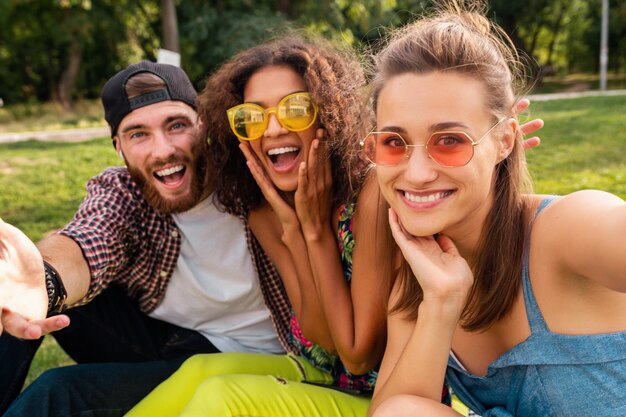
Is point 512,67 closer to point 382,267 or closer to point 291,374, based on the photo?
point 382,267

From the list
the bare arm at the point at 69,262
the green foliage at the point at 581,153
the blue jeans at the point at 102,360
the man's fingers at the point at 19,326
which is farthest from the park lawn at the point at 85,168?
the man's fingers at the point at 19,326

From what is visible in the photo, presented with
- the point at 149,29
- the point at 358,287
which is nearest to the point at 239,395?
the point at 358,287

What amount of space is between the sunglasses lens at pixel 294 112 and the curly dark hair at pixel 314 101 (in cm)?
6

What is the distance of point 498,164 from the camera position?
7.39 feet

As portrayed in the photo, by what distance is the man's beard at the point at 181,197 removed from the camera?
3162mm

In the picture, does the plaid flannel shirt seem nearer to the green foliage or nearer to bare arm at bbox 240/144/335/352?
bare arm at bbox 240/144/335/352

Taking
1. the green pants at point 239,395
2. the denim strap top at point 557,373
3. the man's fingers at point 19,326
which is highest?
the man's fingers at point 19,326

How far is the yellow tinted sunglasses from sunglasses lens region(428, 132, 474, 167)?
882mm

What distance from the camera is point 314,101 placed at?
9.23 ft

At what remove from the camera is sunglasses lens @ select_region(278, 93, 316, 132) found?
2.80 m

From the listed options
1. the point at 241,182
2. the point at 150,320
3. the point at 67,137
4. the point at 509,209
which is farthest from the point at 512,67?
the point at 67,137

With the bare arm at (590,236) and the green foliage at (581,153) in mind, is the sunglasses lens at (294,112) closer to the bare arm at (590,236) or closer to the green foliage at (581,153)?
the bare arm at (590,236)

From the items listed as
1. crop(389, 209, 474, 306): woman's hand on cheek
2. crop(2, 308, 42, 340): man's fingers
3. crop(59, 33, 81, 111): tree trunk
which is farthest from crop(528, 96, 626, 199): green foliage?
crop(59, 33, 81, 111): tree trunk

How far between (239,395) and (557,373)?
1.16m
